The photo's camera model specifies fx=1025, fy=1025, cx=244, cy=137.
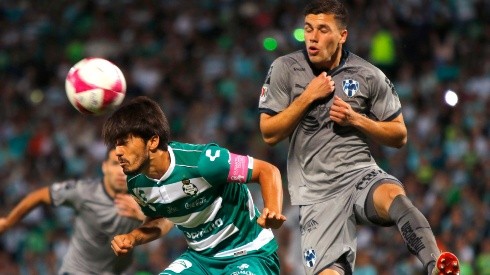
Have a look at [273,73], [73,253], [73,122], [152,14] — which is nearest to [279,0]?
[152,14]

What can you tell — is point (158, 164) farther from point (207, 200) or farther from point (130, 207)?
point (130, 207)

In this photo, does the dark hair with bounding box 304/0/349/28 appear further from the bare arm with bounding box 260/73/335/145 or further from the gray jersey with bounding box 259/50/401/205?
the bare arm with bounding box 260/73/335/145

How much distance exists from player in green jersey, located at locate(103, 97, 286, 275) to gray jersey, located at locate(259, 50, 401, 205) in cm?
39

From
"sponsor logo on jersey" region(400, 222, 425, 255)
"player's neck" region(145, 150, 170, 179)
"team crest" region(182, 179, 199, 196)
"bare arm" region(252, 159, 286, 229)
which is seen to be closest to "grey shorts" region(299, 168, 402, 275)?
"sponsor logo on jersey" region(400, 222, 425, 255)

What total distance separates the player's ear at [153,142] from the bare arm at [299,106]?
764mm

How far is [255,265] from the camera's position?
6336 millimetres

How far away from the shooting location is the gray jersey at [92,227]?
28.7 feet

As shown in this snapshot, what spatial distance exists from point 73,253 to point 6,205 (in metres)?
5.89

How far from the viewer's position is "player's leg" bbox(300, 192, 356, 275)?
21.2 ft

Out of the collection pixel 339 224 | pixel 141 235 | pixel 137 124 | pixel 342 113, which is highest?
pixel 342 113

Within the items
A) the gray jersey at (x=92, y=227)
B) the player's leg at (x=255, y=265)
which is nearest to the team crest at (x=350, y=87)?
the player's leg at (x=255, y=265)

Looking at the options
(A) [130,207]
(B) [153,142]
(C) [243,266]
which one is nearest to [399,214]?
(C) [243,266]

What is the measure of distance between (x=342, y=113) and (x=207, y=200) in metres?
1.00

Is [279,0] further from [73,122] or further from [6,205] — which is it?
[6,205]
